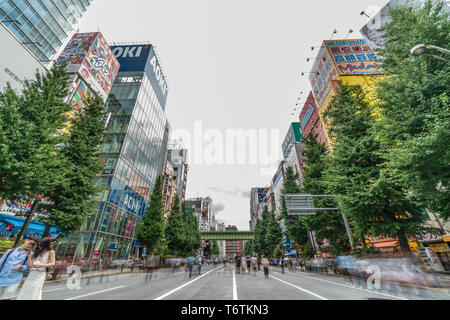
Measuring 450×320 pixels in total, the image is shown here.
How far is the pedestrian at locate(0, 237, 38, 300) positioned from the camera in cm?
392

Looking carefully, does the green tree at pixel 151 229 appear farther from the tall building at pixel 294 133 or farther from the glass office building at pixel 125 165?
the tall building at pixel 294 133

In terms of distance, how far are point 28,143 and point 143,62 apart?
3754 centimetres

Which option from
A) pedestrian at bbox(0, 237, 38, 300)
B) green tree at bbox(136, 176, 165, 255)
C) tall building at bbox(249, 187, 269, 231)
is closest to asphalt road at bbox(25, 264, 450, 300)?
pedestrian at bbox(0, 237, 38, 300)

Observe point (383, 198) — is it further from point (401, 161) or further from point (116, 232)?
point (116, 232)

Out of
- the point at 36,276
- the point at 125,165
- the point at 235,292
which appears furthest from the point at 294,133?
the point at 36,276

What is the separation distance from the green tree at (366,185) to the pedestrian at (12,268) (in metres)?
13.1

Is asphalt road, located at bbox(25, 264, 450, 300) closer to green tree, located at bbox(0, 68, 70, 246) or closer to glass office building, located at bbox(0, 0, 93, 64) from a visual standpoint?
green tree, located at bbox(0, 68, 70, 246)

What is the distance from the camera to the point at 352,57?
3338 cm

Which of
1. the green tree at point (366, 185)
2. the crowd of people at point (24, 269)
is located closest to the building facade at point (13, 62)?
the crowd of people at point (24, 269)

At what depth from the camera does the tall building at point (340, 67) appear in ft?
100

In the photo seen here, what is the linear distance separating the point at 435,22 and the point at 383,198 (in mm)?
8703

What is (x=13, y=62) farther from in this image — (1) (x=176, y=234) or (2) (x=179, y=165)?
(2) (x=179, y=165)

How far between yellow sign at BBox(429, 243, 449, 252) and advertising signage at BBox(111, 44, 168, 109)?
49084mm

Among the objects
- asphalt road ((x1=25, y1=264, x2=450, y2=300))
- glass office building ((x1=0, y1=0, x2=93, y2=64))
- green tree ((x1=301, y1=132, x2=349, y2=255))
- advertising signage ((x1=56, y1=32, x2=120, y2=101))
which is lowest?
asphalt road ((x1=25, y1=264, x2=450, y2=300))
